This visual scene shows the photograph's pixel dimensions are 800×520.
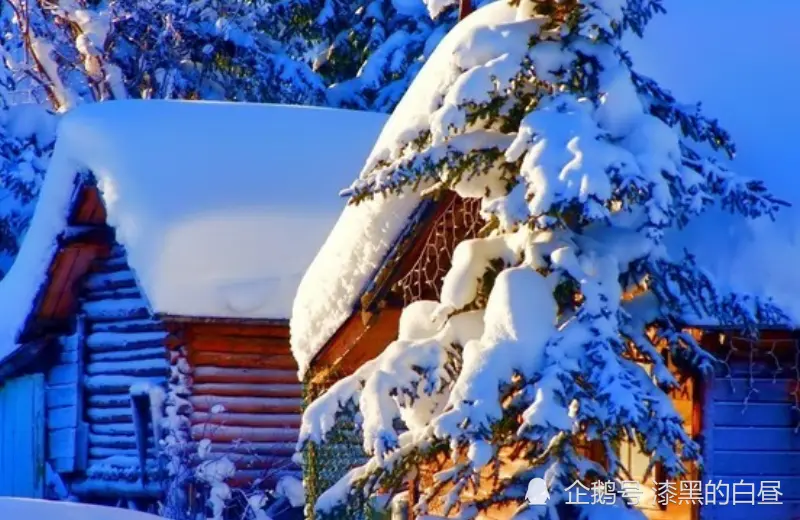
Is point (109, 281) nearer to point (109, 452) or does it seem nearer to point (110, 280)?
point (110, 280)

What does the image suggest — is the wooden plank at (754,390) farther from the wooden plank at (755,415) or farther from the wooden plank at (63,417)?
the wooden plank at (63,417)

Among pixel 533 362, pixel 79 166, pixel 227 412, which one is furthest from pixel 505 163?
pixel 79 166

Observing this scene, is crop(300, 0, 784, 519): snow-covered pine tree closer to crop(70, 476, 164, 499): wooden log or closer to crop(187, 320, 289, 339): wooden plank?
crop(187, 320, 289, 339): wooden plank

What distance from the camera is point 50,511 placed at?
7.96 metres

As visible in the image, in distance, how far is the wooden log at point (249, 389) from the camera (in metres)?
16.6

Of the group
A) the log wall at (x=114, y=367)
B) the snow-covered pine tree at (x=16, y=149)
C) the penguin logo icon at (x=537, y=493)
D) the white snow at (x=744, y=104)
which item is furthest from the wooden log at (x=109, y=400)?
the snow-covered pine tree at (x=16, y=149)

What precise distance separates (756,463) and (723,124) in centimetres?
204

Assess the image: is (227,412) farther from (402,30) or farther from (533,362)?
(402,30)

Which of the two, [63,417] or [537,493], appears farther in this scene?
[63,417]

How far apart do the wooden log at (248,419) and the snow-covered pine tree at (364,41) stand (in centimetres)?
1168

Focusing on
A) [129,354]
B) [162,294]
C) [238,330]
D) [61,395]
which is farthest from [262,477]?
[61,395]

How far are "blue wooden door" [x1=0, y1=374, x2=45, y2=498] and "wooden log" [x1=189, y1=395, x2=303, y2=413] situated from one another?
3604 mm

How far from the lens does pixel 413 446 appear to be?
783 cm

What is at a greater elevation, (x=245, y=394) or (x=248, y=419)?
(x=245, y=394)
